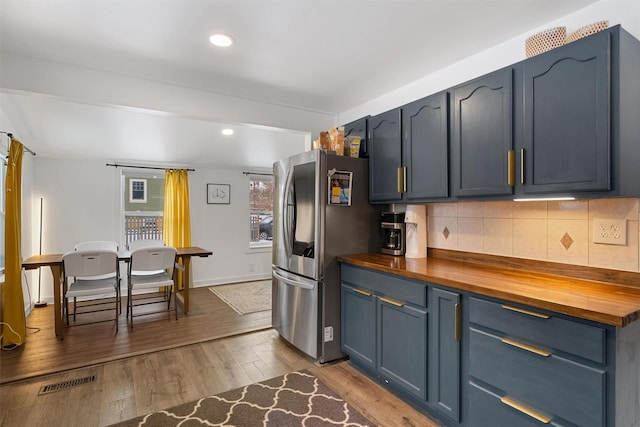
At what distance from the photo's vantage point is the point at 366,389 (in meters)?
2.36

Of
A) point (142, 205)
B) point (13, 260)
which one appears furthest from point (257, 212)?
point (13, 260)

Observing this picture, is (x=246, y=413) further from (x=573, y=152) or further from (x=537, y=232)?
(x=573, y=152)

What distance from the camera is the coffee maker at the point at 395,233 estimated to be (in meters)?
2.74

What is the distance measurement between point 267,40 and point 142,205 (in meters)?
4.36

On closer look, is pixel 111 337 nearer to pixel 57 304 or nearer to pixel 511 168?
pixel 57 304

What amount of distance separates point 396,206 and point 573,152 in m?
1.53

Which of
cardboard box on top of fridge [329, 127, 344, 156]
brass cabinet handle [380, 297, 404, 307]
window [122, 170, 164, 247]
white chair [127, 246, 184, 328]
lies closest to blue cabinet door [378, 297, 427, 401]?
brass cabinet handle [380, 297, 404, 307]

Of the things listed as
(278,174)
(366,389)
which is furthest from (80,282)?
(366,389)

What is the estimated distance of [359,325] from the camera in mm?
2553

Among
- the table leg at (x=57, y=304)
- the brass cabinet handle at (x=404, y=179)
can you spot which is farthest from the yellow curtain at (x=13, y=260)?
the brass cabinet handle at (x=404, y=179)

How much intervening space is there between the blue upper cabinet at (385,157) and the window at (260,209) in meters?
3.84

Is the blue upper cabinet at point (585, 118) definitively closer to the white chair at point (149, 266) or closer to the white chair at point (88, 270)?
the white chair at point (149, 266)

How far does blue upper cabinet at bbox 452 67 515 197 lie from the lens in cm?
Answer: 185

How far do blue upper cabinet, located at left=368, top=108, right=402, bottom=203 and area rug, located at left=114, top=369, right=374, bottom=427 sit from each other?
1.54m
